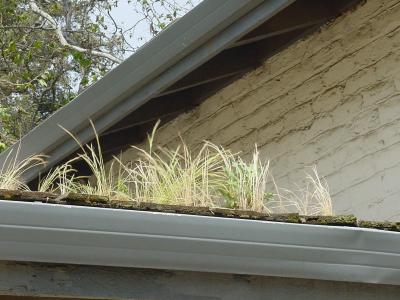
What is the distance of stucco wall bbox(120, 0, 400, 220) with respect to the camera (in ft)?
16.8

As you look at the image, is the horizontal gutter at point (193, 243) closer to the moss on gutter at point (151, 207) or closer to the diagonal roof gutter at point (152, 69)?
the moss on gutter at point (151, 207)

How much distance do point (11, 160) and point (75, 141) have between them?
0.57 m

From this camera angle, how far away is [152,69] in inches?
205

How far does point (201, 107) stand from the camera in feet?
21.6

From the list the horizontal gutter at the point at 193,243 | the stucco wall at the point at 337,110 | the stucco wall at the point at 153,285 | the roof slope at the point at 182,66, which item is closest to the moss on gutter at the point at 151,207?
the horizontal gutter at the point at 193,243

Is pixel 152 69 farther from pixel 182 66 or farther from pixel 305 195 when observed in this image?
pixel 305 195

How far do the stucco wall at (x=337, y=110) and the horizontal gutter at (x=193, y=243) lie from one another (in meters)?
1.91

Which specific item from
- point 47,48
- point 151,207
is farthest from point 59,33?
point 151,207

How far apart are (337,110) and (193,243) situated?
2841 mm

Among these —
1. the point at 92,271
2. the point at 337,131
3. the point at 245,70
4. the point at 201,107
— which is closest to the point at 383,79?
the point at 337,131

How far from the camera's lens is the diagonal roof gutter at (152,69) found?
16.3 feet

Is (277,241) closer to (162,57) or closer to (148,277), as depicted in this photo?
(148,277)

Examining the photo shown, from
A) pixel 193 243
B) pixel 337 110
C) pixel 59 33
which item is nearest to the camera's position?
pixel 193 243

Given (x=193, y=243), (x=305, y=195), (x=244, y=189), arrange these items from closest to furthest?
(x=193, y=243), (x=244, y=189), (x=305, y=195)
